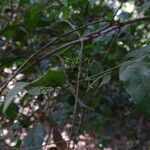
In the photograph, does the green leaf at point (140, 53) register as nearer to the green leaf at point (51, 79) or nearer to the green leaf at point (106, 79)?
the green leaf at point (106, 79)

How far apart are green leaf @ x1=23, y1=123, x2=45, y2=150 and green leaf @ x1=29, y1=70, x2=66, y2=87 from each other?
14.4 inches

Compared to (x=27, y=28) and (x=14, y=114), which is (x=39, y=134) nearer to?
(x=14, y=114)

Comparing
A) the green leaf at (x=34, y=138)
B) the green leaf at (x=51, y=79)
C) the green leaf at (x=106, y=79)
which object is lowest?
the green leaf at (x=34, y=138)

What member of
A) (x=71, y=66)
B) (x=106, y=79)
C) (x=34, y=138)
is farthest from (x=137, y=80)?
(x=34, y=138)

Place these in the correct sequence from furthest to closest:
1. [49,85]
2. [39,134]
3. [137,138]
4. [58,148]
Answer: [137,138] → [39,134] → [58,148] → [49,85]

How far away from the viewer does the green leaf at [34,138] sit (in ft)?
4.27

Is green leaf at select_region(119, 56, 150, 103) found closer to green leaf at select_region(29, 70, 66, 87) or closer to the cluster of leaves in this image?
the cluster of leaves

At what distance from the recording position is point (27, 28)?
1.63 meters

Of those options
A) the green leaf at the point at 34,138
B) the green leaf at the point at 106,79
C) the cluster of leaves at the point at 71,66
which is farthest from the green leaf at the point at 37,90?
the green leaf at the point at 34,138

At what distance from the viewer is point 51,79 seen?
95 cm

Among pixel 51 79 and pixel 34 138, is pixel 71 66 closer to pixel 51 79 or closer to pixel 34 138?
pixel 51 79

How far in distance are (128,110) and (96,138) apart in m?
0.47

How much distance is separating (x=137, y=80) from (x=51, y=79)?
18 centimetres

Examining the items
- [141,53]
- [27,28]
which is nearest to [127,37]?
[27,28]
